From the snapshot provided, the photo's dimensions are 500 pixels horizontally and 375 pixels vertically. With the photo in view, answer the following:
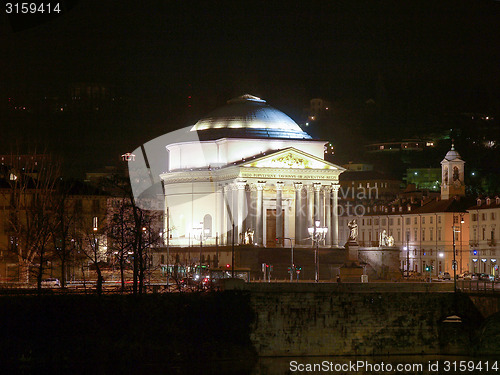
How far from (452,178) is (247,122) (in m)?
29.4

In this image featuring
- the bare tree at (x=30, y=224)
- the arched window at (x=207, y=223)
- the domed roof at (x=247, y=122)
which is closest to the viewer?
the bare tree at (x=30, y=224)

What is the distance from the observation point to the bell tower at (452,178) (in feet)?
442

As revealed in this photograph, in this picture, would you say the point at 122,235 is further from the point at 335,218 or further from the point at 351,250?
the point at 335,218

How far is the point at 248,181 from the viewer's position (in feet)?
376

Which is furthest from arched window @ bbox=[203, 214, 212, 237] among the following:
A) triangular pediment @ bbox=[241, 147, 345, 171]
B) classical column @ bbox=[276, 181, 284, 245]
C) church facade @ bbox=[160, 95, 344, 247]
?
triangular pediment @ bbox=[241, 147, 345, 171]

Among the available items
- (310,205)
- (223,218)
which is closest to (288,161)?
(310,205)

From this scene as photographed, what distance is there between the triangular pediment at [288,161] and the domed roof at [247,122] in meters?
6.14

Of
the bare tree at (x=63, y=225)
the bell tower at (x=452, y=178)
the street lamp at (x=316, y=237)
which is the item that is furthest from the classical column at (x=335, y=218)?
the bare tree at (x=63, y=225)

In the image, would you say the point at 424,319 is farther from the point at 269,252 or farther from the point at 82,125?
the point at 82,125

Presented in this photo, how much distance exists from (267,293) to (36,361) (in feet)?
48.1

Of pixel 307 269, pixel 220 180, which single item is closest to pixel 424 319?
pixel 307 269

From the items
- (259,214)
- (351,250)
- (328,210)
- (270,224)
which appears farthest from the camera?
(270,224)

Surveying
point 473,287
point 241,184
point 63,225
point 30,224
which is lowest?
point 473,287

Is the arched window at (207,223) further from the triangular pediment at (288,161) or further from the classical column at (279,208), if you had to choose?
the triangular pediment at (288,161)
